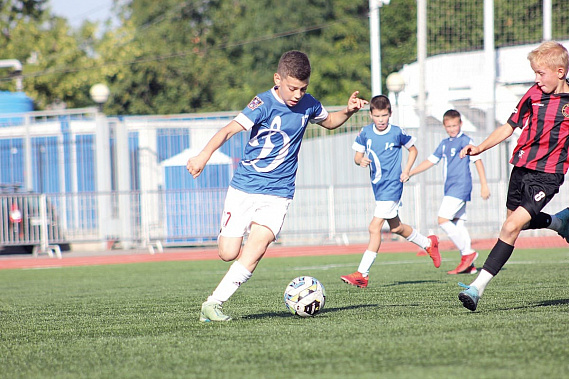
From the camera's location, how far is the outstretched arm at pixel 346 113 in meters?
6.09

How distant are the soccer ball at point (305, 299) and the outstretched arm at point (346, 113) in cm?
129

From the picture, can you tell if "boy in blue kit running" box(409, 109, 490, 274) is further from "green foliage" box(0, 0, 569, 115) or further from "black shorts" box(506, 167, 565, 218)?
"green foliage" box(0, 0, 569, 115)

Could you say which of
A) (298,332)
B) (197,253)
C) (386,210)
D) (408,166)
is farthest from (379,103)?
(197,253)

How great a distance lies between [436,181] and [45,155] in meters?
10.1

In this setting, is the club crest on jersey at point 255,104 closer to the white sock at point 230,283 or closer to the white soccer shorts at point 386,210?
the white sock at point 230,283

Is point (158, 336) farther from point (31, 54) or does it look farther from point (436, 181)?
point (31, 54)

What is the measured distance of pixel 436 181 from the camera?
57.8ft

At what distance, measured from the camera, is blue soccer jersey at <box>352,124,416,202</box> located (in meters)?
8.87

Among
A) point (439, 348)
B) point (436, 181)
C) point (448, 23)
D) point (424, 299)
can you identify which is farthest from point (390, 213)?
point (448, 23)

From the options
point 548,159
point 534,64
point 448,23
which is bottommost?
point 548,159

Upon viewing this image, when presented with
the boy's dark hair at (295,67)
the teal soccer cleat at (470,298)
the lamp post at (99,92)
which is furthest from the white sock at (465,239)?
the lamp post at (99,92)

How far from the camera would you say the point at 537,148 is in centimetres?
575

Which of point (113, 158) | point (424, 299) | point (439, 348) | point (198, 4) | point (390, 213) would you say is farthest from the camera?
point (198, 4)

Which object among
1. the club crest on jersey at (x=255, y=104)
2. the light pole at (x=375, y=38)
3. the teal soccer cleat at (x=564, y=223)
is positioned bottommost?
the teal soccer cleat at (x=564, y=223)
